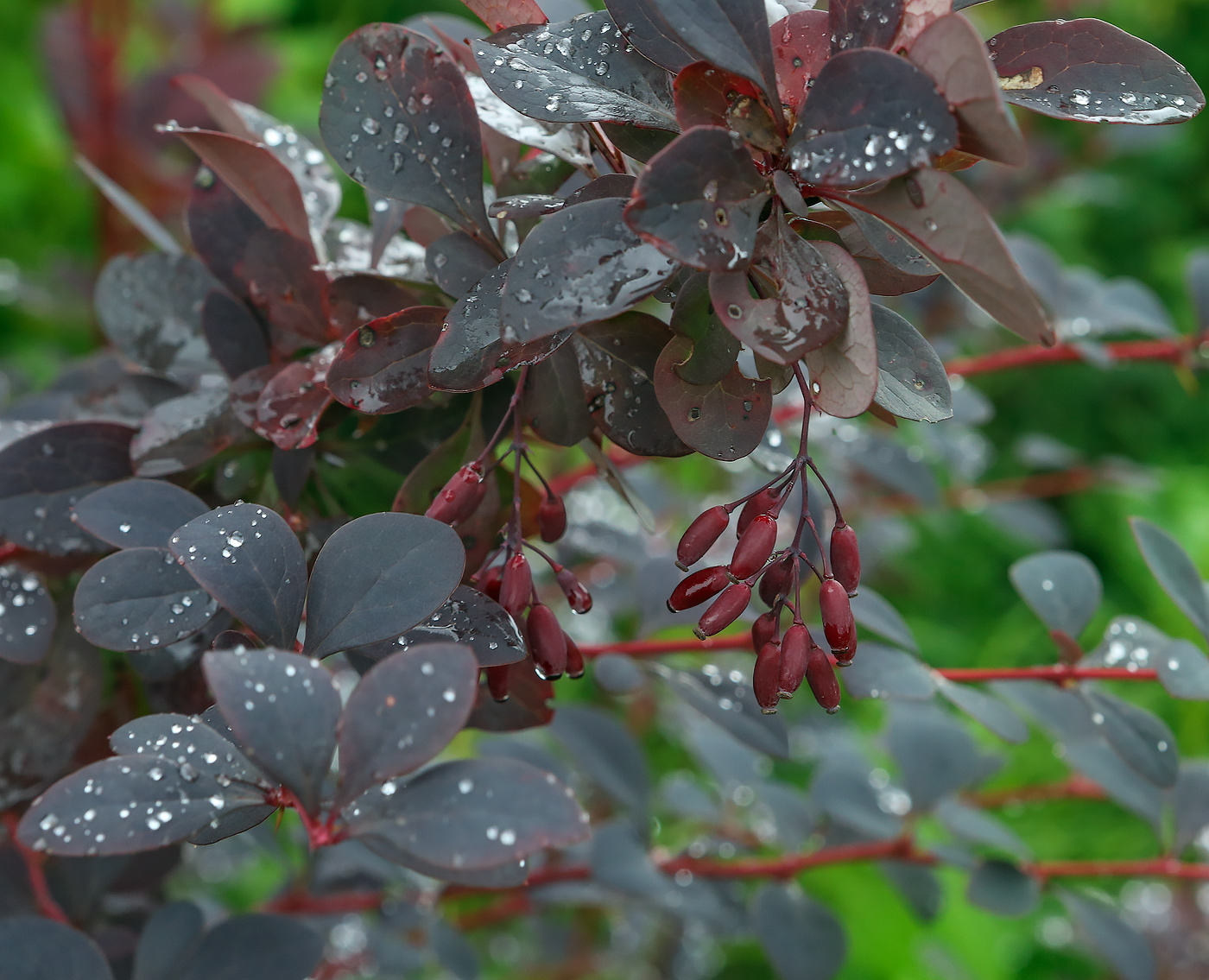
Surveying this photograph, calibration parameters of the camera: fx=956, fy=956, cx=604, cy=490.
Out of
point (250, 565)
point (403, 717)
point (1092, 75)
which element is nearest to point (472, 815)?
point (403, 717)

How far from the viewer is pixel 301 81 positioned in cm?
235

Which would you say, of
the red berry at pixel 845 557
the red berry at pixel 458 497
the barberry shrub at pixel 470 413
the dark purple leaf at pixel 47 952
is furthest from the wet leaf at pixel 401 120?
the dark purple leaf at pixel 47 952

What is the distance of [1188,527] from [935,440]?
1.64 metres

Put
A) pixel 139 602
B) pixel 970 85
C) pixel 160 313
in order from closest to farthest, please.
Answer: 1. pixel 970 85
2. pixel 139 602
3. pixel 160 313

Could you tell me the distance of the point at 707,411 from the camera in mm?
388

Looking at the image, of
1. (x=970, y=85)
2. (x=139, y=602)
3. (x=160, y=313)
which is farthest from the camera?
(x=160, y=313)

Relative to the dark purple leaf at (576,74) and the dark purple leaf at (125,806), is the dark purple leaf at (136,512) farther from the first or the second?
the dark purple leaf at (576,74)

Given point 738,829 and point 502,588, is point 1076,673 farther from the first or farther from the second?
point 738,829

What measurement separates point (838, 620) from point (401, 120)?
0.96ft

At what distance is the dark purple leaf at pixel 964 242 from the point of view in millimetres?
305

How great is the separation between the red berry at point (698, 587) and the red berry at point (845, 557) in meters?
0.05

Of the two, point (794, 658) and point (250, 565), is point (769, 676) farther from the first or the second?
point (250, 565)

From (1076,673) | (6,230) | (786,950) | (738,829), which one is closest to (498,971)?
(738,829)

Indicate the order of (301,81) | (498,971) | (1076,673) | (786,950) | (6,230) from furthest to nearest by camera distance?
(301,81) → (6,230) → (498,971) → (786,950) → (1076,673)
